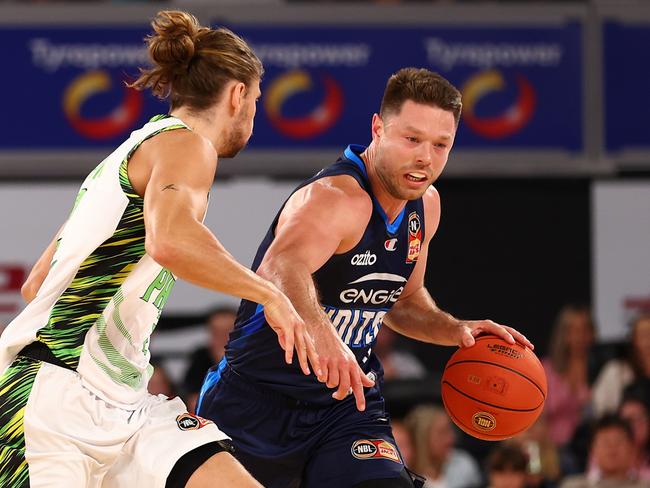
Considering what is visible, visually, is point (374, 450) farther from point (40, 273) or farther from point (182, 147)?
point (182, 147)

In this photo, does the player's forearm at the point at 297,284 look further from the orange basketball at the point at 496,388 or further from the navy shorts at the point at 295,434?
the orange basketball at the point at 496,388

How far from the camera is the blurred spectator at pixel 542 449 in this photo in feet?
26.1

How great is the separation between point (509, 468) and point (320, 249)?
11.4 feet

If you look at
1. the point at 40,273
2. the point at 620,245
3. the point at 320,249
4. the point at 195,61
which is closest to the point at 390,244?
the point at 320,249

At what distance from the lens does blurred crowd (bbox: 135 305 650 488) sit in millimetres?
7559

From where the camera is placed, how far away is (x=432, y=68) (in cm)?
950

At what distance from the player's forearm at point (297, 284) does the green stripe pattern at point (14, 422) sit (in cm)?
85

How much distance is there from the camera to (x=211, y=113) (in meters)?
3.86

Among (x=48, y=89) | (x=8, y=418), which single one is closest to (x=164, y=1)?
(x=48, y=89)

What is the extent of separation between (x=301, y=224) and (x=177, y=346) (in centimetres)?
548

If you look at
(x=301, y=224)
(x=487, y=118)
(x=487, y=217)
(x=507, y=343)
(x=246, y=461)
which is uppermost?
(x=487, y=118)

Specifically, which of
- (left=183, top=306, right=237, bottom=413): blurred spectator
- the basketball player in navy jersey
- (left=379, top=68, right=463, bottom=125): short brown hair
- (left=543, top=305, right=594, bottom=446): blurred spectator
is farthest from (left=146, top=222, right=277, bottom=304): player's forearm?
(left=543, top=305, right=594, bottom=446): blurred spectator

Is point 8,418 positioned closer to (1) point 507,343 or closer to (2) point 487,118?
(1) point 507,343

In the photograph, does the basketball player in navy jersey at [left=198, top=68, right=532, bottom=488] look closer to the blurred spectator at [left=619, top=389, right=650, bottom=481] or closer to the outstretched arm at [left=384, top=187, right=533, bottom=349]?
the outstretched arm at [left=384, top=187, right=533, bottom=349]
